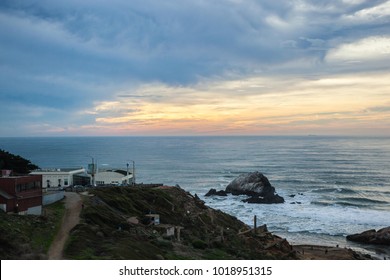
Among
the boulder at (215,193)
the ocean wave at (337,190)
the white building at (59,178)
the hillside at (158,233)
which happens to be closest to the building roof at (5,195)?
the hillside at (158,233)

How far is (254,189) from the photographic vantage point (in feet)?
252

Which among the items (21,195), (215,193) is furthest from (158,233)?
(215,193)

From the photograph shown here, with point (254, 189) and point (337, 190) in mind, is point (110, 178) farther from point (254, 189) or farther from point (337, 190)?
point (337, 190)

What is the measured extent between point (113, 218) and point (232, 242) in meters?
9.97

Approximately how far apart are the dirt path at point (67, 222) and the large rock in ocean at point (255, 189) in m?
41.8

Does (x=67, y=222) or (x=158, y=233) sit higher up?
(x=67, y=222)

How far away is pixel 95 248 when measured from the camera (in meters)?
20.0

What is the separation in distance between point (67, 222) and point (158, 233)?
23.1 ft

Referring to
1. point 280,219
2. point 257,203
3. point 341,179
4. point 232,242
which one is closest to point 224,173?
point 341,179

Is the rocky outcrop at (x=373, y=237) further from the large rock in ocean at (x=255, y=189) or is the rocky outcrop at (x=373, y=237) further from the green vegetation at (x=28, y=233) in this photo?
the green vegetation at (x=28, y=233)

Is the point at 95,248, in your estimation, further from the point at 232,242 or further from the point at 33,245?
the point at 232,242

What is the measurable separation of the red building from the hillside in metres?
3.85

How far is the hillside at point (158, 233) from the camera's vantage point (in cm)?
2089

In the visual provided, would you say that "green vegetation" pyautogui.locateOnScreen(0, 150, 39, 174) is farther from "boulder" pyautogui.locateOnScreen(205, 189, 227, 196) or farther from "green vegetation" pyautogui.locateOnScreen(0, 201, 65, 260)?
"boulder" pyautogui.locateOnScreen(205, 189, 227, 196)
